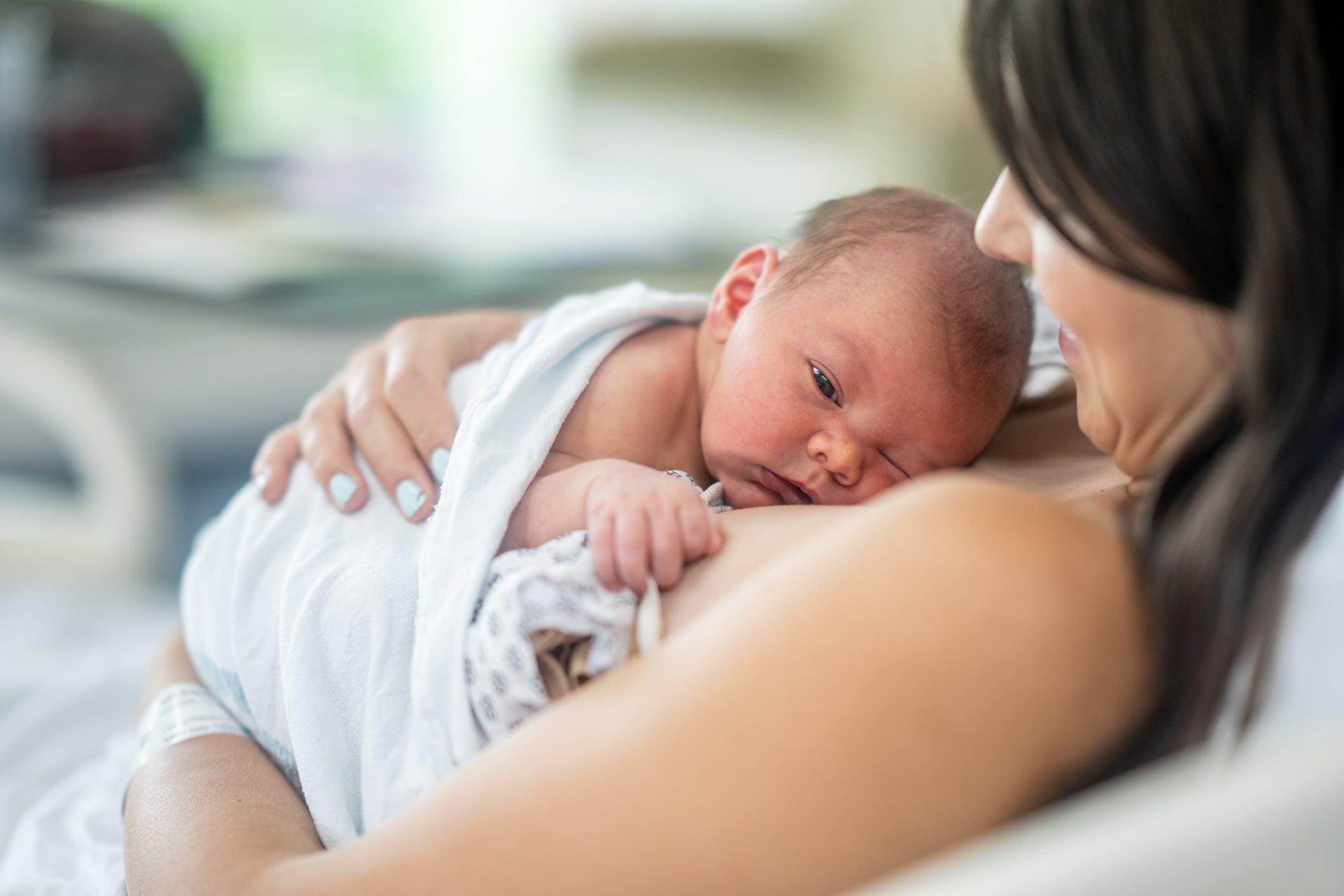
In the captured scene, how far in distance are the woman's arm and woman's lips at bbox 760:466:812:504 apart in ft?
1.25

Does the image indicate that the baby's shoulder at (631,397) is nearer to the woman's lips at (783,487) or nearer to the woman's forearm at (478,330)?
the woman's lips at (783,487)

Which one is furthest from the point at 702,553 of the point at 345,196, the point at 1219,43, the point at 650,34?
the point at 650,34

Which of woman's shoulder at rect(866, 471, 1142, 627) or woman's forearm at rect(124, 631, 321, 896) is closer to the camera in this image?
woman's shoulder at rect(866, 471, 1142, 627)

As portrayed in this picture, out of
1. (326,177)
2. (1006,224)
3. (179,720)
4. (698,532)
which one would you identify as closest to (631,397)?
(698,532)

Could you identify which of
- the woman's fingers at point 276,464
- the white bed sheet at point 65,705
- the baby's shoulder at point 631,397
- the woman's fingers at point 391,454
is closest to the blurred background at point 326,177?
the white bed sheet at point 65,705

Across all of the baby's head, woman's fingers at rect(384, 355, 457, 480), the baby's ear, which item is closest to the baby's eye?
the baby's head

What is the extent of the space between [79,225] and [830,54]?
9.22ft

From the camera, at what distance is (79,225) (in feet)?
8.07

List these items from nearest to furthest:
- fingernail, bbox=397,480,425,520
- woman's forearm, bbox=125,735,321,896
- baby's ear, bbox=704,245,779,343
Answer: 1. woman's forearm, bbox=125,735,321,896
2. fingernail, bbox=397,480,425,520
3. baby's ear, bbox=704,245,779,343

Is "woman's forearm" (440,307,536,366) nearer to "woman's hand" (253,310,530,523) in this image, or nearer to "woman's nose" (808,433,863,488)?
"woman's hand" (253,310,530,523)

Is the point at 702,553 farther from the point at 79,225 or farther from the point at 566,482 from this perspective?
the point at 79,225

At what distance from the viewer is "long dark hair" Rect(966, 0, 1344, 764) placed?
64 cm

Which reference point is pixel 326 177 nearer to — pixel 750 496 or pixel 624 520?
pixel 750 496

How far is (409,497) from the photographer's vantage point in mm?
1006
